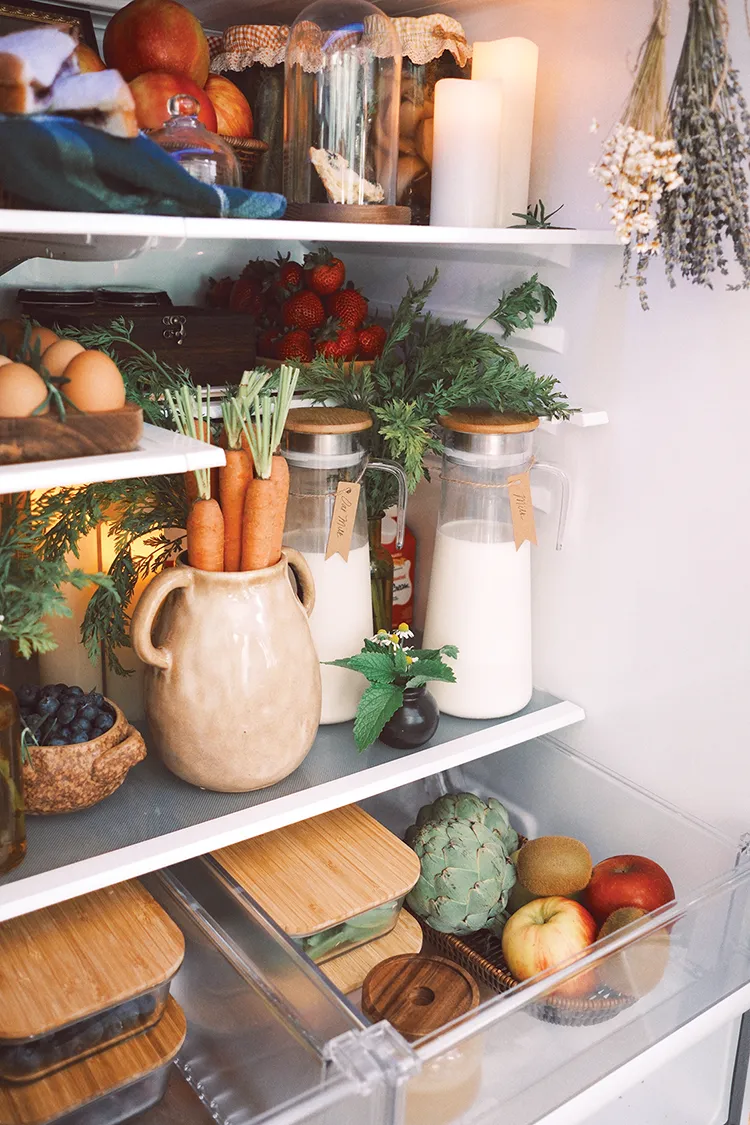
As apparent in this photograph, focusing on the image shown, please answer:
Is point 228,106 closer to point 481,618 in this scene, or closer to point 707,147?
point 707,147

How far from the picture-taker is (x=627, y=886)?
1259mm

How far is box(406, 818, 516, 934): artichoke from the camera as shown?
130cm

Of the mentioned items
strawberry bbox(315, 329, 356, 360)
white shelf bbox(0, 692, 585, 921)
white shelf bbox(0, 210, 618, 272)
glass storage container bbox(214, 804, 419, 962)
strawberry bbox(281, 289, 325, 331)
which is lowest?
glass storage container bbox(214, 804, 419, 962)

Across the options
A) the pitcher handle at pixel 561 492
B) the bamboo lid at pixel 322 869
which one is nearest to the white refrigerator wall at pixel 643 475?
the pitcher handle at pixel 561 492

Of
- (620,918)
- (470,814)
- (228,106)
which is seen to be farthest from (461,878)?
(228,106)

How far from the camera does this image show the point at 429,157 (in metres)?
1.27

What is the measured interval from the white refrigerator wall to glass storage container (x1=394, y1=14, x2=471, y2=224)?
0.12 metres

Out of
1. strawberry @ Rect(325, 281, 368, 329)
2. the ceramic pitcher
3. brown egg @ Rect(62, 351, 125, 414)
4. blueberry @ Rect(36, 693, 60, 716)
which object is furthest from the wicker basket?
strawberry @ Rect(325, 281, 368, 329)

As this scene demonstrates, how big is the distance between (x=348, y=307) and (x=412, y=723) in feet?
1.92

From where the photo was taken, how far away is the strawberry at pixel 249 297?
1.43 m

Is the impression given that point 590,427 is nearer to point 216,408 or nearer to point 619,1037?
point 216,408

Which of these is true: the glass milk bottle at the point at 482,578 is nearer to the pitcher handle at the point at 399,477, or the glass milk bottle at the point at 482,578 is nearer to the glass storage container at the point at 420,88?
the pitcher handle at the point at 399,477

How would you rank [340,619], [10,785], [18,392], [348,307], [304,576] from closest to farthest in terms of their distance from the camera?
[18,392]
[10,785]
[304,576]
[340,619]
[348,307]

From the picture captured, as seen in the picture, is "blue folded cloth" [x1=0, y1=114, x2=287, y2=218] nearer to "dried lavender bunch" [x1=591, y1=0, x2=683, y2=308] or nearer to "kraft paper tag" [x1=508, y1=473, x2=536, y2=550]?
"dried lavender bunch" [x1=591, y1=0, x2=683, y2=308]
